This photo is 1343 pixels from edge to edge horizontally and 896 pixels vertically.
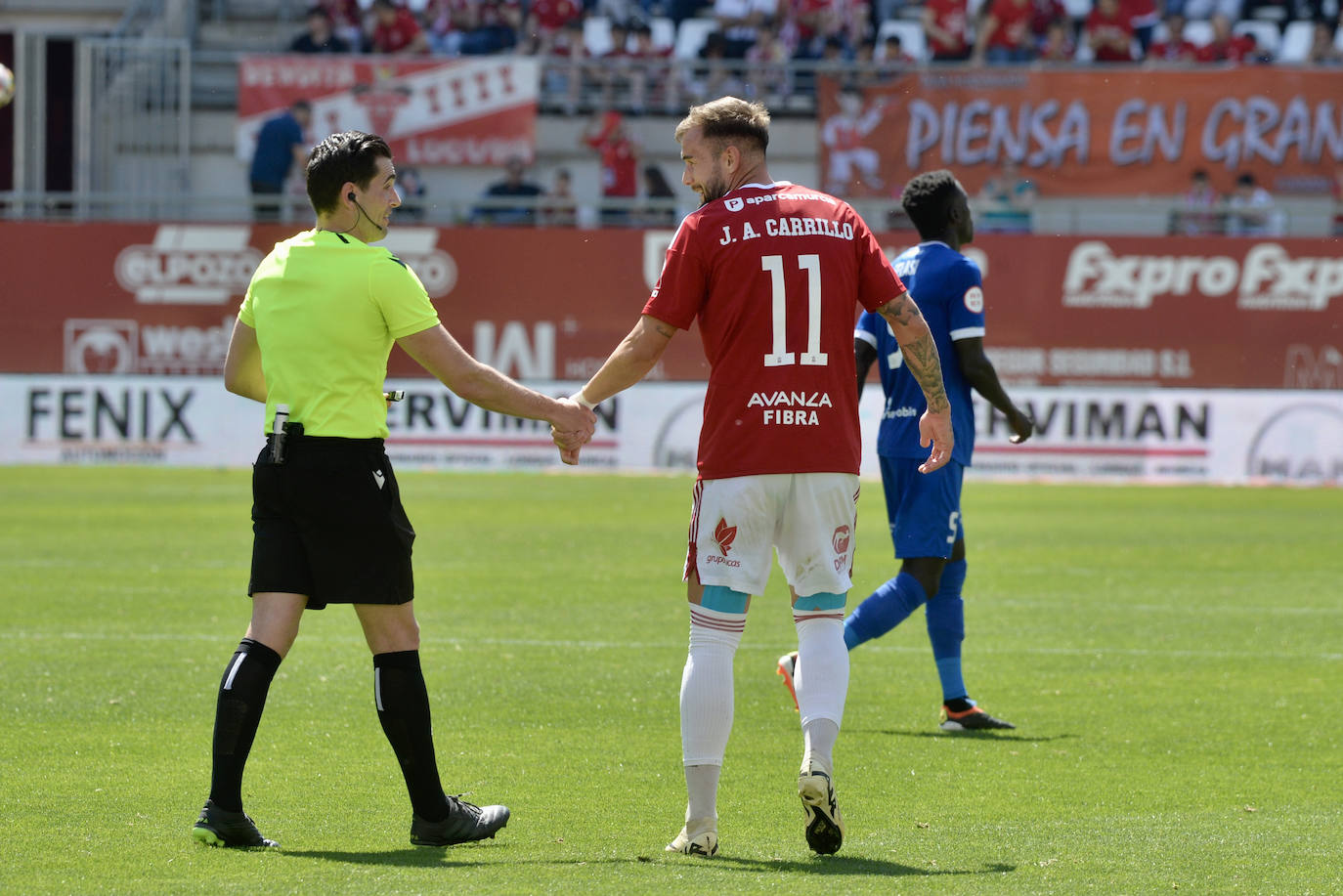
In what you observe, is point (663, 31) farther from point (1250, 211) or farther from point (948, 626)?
point (948, 626)

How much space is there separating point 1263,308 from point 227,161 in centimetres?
1488

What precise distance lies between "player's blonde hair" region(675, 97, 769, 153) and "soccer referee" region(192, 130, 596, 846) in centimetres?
90

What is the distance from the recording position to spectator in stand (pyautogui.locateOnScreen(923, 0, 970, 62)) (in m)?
26.2

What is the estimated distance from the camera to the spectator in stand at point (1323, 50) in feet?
85.8

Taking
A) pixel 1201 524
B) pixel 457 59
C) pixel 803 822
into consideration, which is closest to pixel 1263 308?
pixel 1201 524

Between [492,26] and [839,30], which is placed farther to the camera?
[839,30]

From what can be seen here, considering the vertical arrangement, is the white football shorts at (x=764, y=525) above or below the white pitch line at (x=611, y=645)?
above

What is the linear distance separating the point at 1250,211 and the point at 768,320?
19922mm

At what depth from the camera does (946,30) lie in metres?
26.3

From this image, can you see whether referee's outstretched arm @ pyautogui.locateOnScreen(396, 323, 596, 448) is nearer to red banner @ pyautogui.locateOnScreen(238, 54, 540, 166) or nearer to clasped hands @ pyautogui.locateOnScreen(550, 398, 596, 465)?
clasped hands @ pyautogui.locateOnScreen(550, 398, 596, 465)

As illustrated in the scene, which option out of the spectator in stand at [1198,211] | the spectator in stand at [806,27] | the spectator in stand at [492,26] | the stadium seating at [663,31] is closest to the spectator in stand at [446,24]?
the spectator in stand at [492,26]

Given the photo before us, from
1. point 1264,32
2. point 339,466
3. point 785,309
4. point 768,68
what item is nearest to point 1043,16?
point 1264,32

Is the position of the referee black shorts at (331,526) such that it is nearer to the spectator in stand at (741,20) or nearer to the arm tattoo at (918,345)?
the arm tattoo at (918,345)

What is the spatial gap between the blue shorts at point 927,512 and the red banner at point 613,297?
1539 cm
